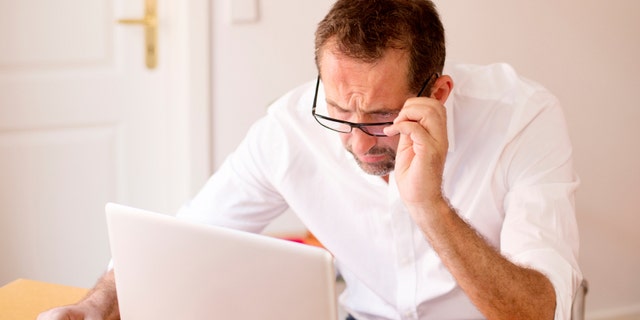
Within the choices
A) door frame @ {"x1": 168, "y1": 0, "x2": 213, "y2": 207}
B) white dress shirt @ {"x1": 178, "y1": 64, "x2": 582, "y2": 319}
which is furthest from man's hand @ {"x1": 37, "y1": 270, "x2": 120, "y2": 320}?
door frame @ {"x1": 168, "y1": 0, "x2": 213, "y2": 207}

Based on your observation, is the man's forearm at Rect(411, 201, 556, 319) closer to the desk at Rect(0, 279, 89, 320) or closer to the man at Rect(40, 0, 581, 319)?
the man at Rect(40, 0, 581, 319)

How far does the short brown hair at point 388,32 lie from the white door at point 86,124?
1221mm

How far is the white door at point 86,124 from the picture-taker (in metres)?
2.86

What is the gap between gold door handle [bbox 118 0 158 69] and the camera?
→ 114 inches

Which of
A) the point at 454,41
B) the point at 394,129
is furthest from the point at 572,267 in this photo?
the point at 454,41

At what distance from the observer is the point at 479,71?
1.94 meters

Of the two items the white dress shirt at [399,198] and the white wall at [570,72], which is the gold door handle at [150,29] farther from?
the white dress shirt at [399,198]

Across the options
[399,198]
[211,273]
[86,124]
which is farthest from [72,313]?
[86,124]

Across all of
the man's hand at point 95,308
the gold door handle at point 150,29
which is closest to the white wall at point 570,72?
the gold door handle at point 150,29

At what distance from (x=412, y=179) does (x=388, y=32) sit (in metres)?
0.26

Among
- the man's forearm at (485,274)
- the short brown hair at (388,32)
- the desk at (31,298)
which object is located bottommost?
the desk at (31,298)

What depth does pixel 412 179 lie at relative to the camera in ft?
5.03

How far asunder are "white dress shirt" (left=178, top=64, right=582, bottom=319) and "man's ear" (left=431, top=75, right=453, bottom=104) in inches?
4.9

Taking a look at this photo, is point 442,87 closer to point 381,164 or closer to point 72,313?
point 381,164
